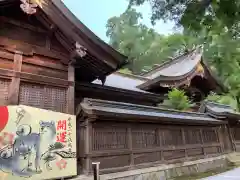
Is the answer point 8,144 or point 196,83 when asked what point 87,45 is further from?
point 196,83

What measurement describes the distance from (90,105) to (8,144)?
2604 mm

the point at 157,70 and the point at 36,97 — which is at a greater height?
the point at 157,70

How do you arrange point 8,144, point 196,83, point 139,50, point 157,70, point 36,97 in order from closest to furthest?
point 8,144 < point 36,97 < point 196,83 < point 157,70 < point 139,50

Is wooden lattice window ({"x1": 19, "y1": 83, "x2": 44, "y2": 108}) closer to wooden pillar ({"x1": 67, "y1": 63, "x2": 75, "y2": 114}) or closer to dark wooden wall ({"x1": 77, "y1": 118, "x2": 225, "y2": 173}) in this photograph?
wooden pillar ({"x1": 67, "y1": 63, "x2": 75, "y2": 114})

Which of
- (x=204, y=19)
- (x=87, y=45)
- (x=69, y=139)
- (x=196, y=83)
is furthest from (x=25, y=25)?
(x=196, y=83)

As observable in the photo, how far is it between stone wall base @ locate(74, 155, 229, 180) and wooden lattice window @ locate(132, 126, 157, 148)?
2.75ft

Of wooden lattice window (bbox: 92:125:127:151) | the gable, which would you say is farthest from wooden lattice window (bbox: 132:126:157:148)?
the gable

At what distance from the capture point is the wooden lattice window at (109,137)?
7.17 meters

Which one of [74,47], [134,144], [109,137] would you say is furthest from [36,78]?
[134,144]

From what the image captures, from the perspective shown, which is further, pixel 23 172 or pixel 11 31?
pixel 11 31

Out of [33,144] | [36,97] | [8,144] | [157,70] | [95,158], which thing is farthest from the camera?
[157,70]

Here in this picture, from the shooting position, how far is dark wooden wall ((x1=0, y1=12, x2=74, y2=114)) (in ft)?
20.3

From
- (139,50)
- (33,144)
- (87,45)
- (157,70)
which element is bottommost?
(33,144)

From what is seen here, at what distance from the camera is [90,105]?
24.1ft
